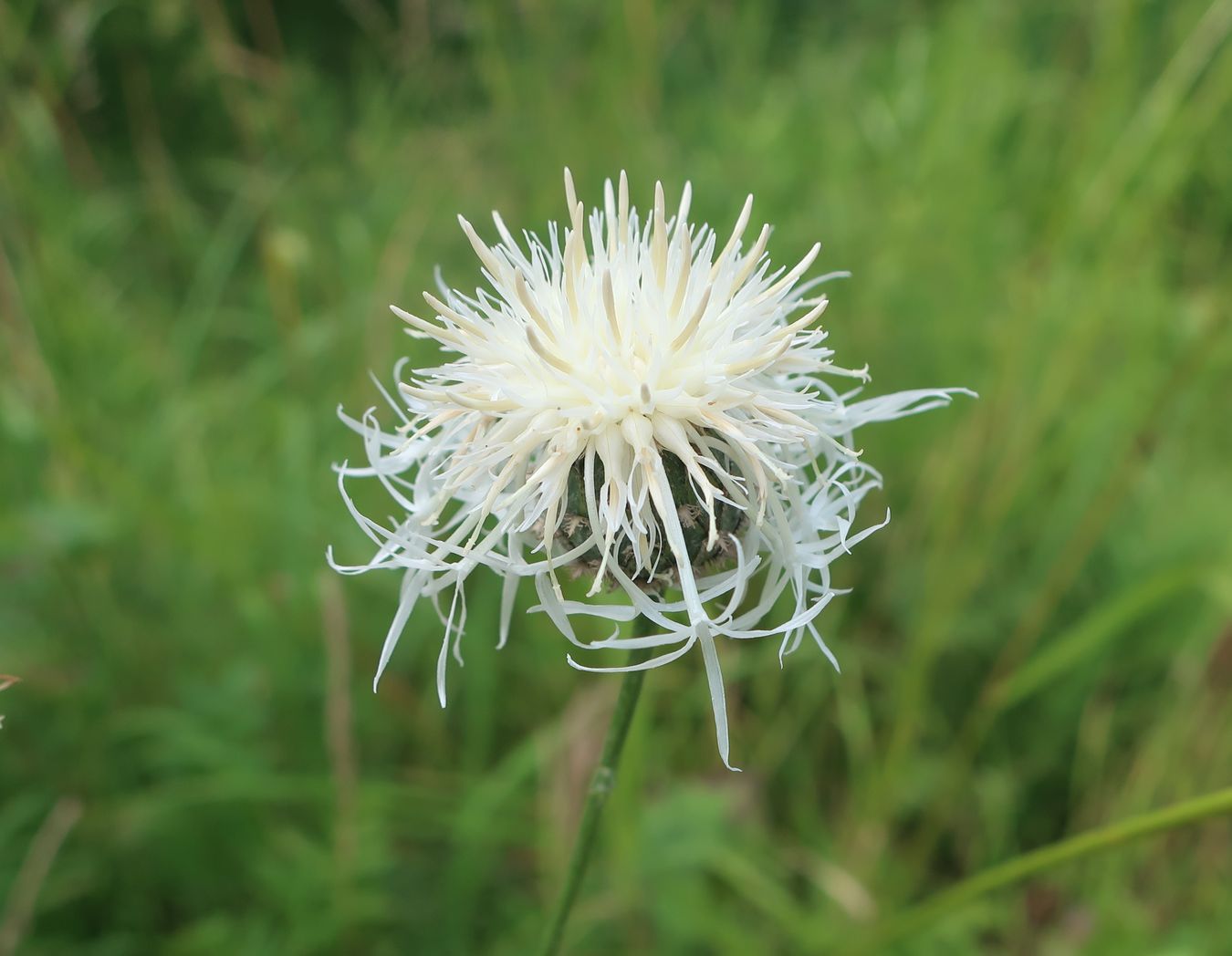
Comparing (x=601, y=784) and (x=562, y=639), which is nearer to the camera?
(x=601, y=784)

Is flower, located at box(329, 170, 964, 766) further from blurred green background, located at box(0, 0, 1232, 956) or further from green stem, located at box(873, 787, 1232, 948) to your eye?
blurred green background, located at box(0, 0, 1232, 956)

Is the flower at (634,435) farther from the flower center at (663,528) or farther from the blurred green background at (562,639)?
the blurred green background at (562,639)

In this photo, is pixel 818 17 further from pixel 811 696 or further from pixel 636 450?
pixel 636 450

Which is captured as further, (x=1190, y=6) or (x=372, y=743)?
(x=1190, y=6)

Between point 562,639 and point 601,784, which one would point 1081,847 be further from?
point 562,639

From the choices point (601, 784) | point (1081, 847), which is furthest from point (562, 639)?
point (1081, 847)

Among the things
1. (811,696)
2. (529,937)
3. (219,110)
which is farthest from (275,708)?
(219,110)
